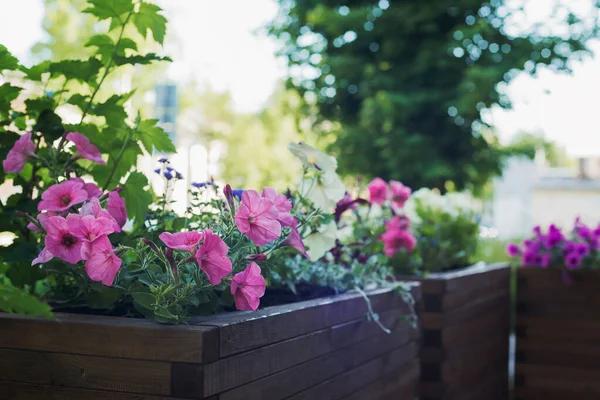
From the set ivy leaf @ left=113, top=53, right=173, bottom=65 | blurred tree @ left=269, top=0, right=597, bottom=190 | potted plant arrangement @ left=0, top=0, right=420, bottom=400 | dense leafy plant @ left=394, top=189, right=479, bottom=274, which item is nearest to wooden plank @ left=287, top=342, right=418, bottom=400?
potted plant arrangement @ left=0, top=0, right=420, bottom=400

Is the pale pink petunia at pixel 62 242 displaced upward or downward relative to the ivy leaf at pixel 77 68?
downward

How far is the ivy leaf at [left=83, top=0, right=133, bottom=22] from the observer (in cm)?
156

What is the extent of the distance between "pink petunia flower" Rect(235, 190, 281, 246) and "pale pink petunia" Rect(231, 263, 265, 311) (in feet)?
0.17

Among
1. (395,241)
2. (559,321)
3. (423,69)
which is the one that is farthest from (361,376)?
(423,69)

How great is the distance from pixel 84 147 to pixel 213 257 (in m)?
0.48

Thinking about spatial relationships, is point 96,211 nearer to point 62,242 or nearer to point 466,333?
point 62,242

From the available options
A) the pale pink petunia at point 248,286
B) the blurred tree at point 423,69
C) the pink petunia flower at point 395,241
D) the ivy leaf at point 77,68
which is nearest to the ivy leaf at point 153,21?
the ivy leaf at point 77,68

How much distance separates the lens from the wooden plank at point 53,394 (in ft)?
3.69

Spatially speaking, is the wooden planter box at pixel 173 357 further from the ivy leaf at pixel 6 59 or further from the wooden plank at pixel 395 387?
the ivy leaf at pixel 6 59

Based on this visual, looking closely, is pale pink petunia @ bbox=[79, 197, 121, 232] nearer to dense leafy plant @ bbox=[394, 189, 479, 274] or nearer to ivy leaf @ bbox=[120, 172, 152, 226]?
ivy leaf @ bbox=[120, 172, 152, 226]

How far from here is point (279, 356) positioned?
132 cm

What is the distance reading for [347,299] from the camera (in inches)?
64.3

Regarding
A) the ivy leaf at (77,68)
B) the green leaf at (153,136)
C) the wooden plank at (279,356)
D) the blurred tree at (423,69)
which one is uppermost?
the blurred tree at (423,69)

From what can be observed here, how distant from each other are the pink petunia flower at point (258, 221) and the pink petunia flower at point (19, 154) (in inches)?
19.2
